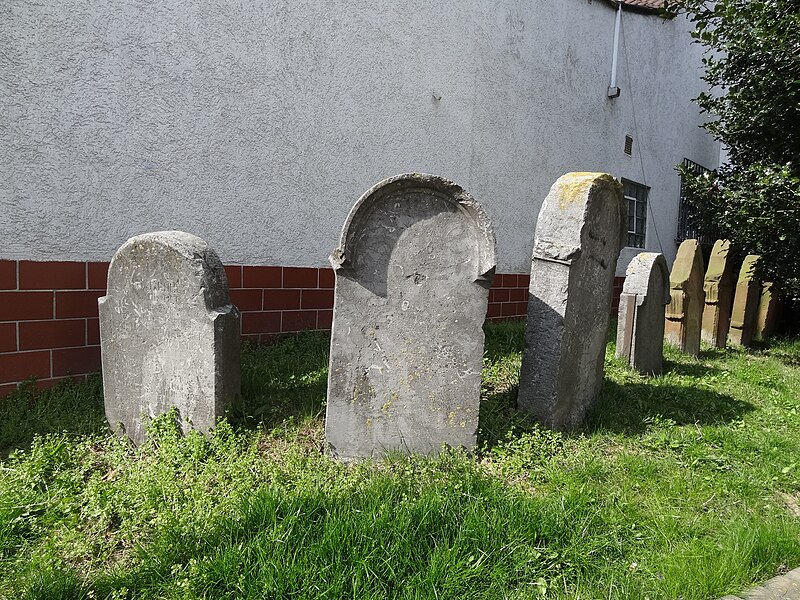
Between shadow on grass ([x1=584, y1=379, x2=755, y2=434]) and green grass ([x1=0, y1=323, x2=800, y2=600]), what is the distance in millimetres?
76

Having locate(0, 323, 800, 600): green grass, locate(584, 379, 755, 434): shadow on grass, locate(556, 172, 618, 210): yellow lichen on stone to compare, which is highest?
locate(556, 172, 618, 210): yellow lichen on stone

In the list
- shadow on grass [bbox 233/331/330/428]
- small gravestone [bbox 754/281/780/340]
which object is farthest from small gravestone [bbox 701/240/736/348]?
shadow on grass [bbox 233/331/330/428]

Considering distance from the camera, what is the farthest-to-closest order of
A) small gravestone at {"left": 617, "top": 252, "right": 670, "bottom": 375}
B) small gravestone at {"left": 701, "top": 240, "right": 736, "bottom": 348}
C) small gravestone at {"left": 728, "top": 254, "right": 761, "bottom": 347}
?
small gravestone at {"left": 728, "top": 254, "right": 761, "bottom": 347} < small gravestone at {"left": 701, "top": 240, "right": 736, "bottom": 348} < small gravestone at {"left": 617, "top": 252, "right": 670, "bottom": 375}

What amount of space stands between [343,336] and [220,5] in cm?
334

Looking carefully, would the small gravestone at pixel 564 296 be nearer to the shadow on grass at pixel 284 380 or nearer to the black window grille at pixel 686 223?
the shadow on grass at pixel 284 380

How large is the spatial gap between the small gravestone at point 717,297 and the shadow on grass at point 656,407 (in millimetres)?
3034

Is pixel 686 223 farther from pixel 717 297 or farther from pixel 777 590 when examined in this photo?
pixel 777 590

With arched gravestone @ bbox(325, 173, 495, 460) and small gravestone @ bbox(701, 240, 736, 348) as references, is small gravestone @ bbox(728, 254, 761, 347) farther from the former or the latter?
arched gravestone @ bbox(325, 173, 495, 460)

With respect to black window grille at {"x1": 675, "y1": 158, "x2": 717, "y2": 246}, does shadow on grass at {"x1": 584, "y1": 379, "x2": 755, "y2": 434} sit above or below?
below

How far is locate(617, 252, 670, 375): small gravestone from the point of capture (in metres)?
5.49

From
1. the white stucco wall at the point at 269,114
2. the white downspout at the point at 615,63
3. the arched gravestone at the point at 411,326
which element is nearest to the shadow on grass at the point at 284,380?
the arched gravestone at the point at 411,326

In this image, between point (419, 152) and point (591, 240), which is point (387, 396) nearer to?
point (591, 240)

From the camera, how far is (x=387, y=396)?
11.1ft

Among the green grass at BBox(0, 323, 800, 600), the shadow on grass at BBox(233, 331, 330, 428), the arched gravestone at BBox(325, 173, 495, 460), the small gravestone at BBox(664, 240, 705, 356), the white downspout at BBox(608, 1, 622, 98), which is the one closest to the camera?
the green grass at BBox(0, 323, 800, 600)
